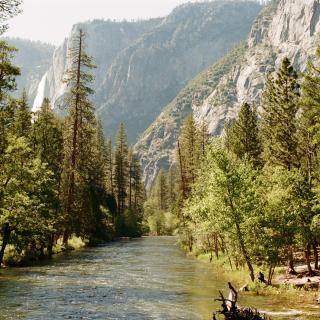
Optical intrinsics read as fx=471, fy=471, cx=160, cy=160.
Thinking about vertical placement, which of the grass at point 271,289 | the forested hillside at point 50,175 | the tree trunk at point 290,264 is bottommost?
the grass at point 271,289

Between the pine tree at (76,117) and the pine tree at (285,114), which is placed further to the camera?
the pine tree at (76,117)

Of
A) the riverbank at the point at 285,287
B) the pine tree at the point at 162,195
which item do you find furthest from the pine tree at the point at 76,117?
the pine tree at the point at 162,195

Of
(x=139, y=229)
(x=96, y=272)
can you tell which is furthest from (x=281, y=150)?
(x=139, y=229)

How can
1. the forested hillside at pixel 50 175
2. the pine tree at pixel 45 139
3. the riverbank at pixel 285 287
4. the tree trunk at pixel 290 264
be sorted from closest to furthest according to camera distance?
the riverbank at pixel 285 287
the tree trunk at pixel 290 264
the forested hillside at pixel 50 175
the pine tree at pixel 45 139

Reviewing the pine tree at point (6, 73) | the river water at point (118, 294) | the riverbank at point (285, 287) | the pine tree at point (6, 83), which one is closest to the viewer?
the river water at point (118, 294)

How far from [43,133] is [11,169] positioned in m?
18.8

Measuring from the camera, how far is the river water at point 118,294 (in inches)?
808

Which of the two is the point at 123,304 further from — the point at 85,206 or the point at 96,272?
the point at 85,206

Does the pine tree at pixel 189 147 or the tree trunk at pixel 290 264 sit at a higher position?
the pine tree at pixel 189 147

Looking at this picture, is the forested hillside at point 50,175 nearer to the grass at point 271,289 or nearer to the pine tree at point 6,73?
the pine tree at point 6,73

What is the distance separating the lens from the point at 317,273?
3031 centimetres

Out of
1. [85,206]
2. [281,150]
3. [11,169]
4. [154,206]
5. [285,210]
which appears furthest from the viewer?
[154,206]

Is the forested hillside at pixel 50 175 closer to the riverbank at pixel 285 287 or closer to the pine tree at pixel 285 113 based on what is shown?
the riverbank at pixel 285 287

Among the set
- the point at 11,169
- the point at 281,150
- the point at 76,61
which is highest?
the point at 76,61
